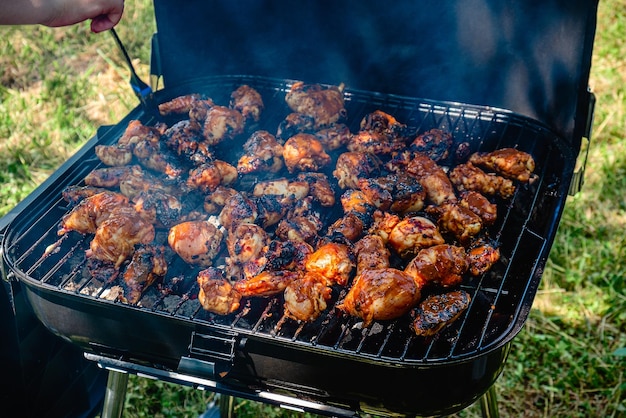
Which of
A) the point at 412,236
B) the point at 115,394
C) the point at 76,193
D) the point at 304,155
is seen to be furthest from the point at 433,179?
the point at 115,394

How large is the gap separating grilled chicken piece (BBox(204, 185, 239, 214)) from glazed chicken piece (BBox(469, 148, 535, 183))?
1190 mm

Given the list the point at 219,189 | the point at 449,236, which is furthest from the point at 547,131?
the point at 219,189

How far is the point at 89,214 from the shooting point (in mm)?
2602

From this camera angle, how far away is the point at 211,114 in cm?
320

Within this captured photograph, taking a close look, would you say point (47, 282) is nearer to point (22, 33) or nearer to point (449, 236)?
point (449, 236)

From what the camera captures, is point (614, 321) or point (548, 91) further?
point (614, 321)

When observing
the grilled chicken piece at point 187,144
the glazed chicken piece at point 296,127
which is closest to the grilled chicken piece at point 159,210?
the grilled chicken piece at point 187,144

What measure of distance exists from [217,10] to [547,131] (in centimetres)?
199

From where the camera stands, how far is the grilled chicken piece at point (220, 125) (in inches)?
124

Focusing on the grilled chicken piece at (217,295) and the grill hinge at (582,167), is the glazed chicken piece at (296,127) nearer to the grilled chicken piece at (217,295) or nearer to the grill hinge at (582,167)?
the grilled chicken piece at (217,295)

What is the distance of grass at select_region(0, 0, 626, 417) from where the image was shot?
3680mm

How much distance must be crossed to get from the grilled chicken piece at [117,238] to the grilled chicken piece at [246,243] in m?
0.36

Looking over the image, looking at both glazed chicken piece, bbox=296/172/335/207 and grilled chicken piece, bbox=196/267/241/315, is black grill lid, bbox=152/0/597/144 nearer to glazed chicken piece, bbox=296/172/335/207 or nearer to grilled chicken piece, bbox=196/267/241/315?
glazed chicken piece, bbox=296/172/335/207

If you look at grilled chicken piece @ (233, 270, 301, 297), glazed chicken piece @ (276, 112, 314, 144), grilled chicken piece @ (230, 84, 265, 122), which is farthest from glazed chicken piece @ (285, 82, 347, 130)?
grilled chicken piece @ (233, 270, 301, 297)
